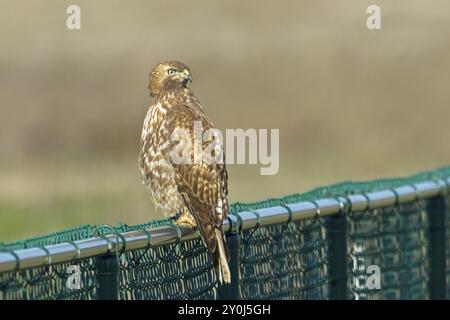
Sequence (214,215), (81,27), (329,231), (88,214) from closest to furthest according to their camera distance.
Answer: (214,215)
(329,231)
(88,214)
(81,27)

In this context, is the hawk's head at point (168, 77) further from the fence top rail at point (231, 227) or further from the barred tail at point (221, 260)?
the barred tail at point (221, 260)

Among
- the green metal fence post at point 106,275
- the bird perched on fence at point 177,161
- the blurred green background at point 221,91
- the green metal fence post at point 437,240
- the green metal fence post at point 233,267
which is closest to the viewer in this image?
the green metal fence post at point 106,275

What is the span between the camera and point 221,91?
72.3ft

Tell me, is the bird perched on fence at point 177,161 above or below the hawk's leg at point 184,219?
above

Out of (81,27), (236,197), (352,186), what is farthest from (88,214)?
(352,186)

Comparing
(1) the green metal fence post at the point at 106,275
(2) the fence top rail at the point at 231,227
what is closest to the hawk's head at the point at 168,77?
(2) the fence top rail at the point at 231,227

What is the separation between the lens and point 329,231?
28.9 ft

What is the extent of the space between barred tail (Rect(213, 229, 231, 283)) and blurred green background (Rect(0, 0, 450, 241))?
30.5 feet

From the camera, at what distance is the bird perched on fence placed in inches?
341

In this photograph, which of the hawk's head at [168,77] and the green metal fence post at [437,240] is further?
the green metal fence post at [437,240]

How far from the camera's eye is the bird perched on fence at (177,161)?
28.5ft

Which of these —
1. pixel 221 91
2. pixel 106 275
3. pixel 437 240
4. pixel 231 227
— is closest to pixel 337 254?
pixel 231 227
